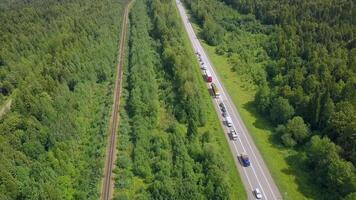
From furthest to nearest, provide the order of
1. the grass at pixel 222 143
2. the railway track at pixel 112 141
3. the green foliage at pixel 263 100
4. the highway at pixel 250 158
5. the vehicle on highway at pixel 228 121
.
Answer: the green foliage at pixel 263 100
the vehicle on highway at pixel 228 121
the railway track at pixel 112 141
the highway at pixel 250 158
the grass at pixel 222 143

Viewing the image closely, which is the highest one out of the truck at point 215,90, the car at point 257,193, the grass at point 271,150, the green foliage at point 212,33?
the green foliage at point 212,33

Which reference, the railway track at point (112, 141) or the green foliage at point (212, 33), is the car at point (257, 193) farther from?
the green foliage at point (212, 33)

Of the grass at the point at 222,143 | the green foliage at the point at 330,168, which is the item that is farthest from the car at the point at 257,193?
the green foliage at the point at 330,168

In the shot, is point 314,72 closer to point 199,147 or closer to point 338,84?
point 338,84

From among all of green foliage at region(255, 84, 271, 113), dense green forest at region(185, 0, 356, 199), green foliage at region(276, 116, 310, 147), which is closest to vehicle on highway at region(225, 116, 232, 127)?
green foliage at region(255, 84, 271, 113)

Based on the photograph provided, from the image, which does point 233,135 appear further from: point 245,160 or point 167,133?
point 167,133

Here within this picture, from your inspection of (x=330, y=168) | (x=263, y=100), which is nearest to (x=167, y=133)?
(x=263, y=100)
